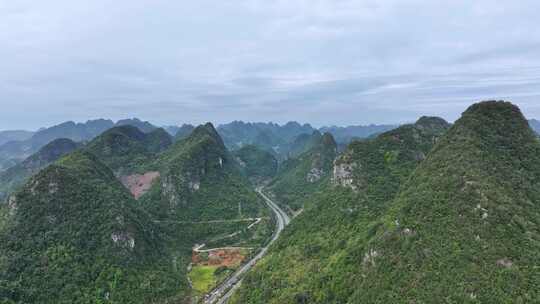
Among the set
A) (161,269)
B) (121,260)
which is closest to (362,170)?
(161,269)

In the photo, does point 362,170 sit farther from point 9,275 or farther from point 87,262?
point 9,275

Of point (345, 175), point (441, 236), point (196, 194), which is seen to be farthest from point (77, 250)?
point (441, 236)

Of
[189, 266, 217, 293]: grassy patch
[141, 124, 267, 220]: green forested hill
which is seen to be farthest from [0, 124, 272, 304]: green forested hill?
[141, 124, 267, 220]: green forested hill

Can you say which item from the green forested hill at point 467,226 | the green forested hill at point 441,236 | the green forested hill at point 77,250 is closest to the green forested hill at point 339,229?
the green forested hill at point 441,236

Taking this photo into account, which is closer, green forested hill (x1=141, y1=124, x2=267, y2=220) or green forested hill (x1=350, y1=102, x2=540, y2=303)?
green forested hill (x1=350, y1=102, x2=540, y2=303)

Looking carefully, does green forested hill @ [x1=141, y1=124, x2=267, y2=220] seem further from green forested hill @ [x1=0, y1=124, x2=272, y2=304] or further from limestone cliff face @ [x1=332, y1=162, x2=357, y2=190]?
limestone cliff face @ [x1=332, y1=162, x2=357, y2=190]

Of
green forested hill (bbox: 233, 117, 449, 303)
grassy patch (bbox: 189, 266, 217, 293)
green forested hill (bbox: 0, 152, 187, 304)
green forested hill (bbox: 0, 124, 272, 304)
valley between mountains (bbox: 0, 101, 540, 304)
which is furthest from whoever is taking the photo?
grassy patch (bbox: 189, 266, 217, 293)

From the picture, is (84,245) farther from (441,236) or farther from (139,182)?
(139,182)

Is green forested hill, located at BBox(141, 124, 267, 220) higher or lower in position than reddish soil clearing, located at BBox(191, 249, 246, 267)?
higher
